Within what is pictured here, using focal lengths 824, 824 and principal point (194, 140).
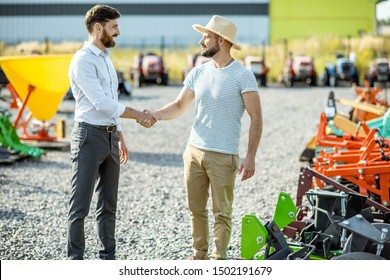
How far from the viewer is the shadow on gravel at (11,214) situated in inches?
248

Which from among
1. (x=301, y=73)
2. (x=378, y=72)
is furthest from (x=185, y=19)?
(x=378, y=72)

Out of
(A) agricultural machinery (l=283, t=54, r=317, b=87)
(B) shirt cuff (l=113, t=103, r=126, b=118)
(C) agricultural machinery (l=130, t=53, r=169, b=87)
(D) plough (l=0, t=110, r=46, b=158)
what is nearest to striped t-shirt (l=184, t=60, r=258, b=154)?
(B) shirt cuff (l=113, t=103, r=126, b=118)

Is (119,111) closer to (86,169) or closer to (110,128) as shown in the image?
(110,128)

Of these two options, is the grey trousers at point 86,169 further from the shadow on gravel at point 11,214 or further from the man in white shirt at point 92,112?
the shadow on gravel at point 11,214

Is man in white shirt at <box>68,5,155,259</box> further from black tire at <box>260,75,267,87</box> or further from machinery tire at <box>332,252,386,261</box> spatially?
black tire at <box>260,75,267,87</box>

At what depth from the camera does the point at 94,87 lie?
432 cm

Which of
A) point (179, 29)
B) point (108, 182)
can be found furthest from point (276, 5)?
point (108, 182)

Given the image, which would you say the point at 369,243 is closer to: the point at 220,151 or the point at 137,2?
Result: the point at 220,151

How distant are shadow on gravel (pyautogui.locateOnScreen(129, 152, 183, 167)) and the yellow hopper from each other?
45.2 inches

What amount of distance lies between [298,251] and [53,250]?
190 cm

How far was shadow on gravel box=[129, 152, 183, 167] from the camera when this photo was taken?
9273mm

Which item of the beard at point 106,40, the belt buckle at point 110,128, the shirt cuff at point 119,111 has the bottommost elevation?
the belt buckle at point 110,128

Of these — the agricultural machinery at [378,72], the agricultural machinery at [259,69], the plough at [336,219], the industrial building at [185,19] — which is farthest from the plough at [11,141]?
the industrial building at [185,19]

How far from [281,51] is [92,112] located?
1027 inches
